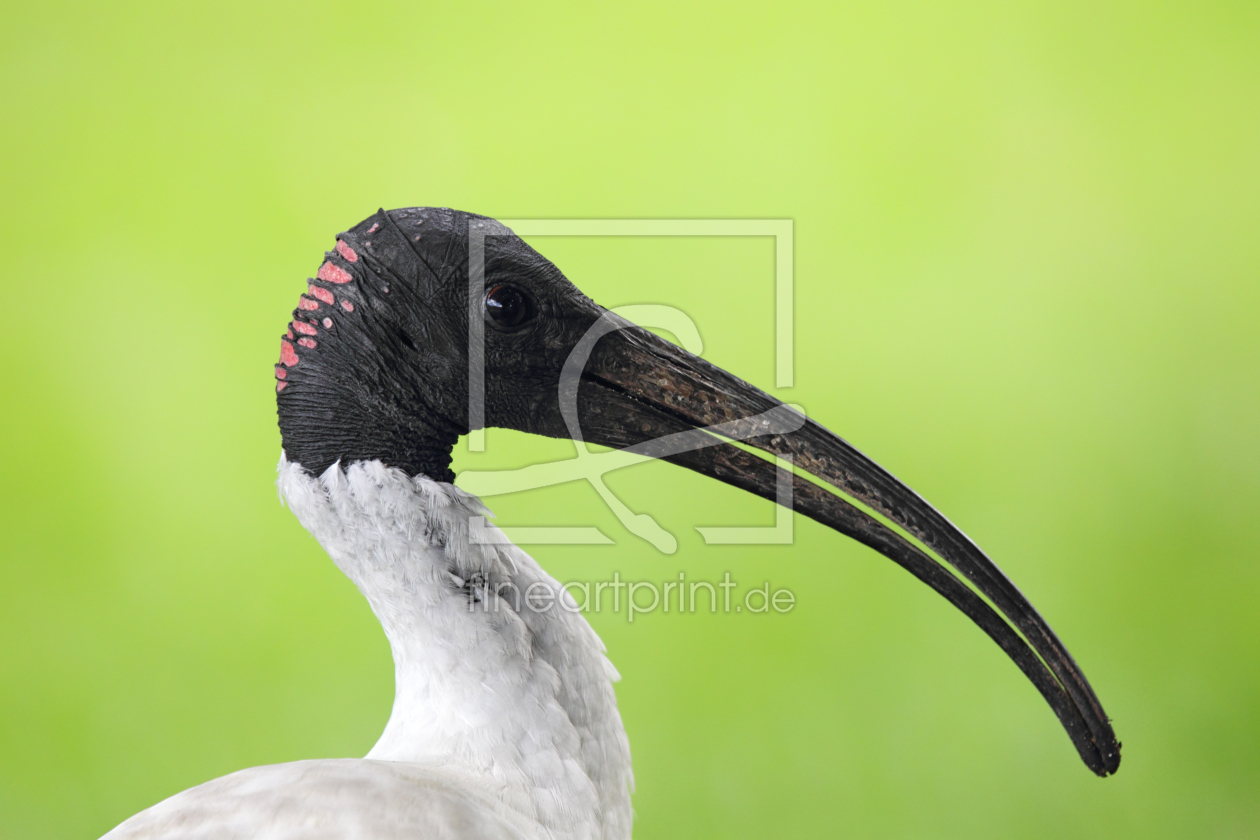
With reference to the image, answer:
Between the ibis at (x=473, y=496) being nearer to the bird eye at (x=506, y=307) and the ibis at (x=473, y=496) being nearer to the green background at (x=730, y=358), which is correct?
the bird eye at (x=506, y=307)

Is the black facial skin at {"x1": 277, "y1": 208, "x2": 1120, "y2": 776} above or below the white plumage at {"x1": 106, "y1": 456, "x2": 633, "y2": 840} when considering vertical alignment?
above

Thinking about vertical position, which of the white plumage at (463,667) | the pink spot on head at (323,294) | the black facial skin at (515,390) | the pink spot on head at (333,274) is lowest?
the white plumage at (463,667)

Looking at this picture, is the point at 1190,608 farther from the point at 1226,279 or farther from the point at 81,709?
the point at 81,709

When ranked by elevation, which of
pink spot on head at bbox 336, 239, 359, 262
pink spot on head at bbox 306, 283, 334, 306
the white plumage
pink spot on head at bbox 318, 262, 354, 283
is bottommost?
the white plumage

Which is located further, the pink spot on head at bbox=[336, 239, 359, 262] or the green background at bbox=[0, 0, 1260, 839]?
the green background at bbox=[0, 0, 1260, 839]

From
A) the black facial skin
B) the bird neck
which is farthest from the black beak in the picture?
the bird neck

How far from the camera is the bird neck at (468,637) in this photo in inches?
43.5

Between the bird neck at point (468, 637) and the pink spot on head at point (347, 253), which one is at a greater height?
the pink spot on head at point (347, 253)

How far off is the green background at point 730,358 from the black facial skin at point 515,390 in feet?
3.04

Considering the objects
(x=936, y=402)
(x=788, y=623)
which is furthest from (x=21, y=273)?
(x=936, y=402)

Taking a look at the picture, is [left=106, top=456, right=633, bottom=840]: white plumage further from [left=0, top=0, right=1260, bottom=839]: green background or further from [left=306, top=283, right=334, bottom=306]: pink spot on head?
[left=0, top=0, right=1260, bottom=839]: green background

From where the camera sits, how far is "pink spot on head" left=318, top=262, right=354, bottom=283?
1.10 m

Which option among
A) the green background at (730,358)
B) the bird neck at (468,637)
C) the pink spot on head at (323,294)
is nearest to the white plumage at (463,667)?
the bird neck at (468,637)

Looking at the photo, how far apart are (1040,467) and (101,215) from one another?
2.18 meters
